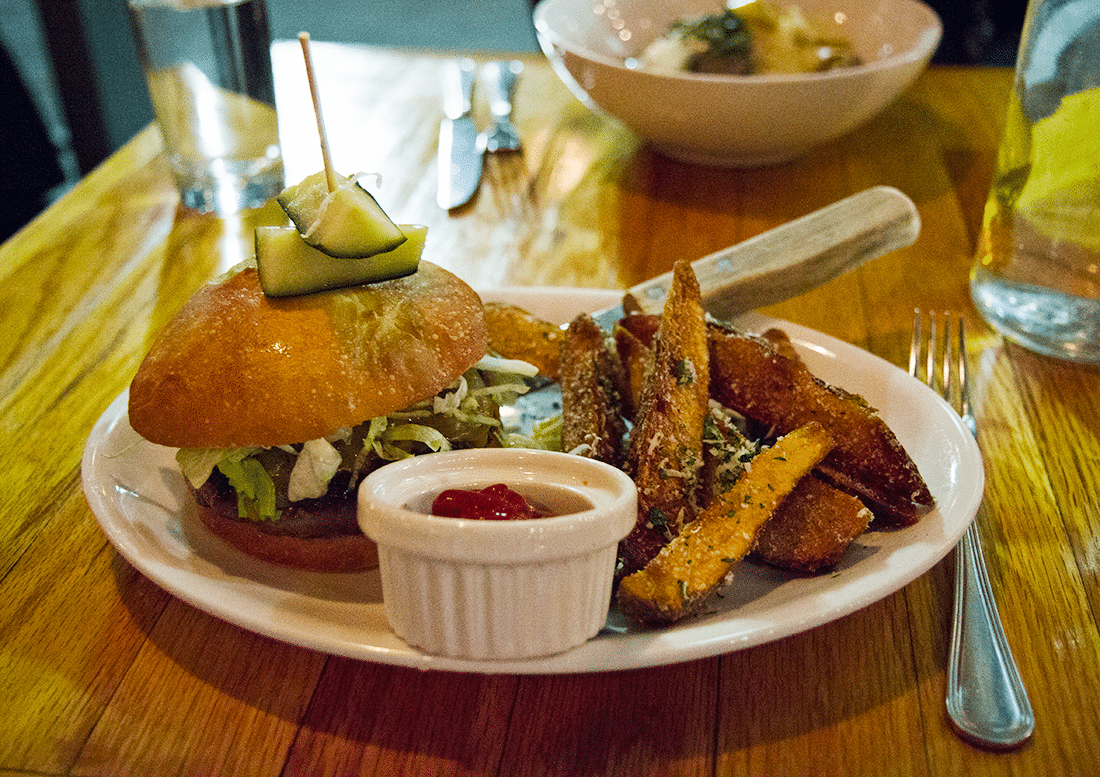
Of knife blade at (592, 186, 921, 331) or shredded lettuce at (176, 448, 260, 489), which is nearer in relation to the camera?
shredded lettuce at (176, 448, 260, 489)

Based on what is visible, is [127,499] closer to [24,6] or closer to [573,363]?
[573,363]

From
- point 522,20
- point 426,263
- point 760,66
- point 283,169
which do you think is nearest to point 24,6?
point 522,20

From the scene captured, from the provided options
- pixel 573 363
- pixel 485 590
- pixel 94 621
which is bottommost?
pixel 94 621

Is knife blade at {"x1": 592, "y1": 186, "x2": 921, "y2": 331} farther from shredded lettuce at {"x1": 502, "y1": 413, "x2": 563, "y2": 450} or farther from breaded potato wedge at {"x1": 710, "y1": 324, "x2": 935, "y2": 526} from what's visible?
breaded potato wedge at {"x1": 710, "y1": 324, "x2": 935, "y2": 526}

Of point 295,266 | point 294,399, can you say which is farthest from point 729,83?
point 294,399

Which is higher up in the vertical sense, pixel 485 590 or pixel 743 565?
pixel 485 590

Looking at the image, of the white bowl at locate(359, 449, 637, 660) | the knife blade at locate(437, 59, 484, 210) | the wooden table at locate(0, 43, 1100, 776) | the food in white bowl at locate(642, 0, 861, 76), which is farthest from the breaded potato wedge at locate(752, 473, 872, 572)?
the food in white bowl at locate(642, 0, 861, 76)

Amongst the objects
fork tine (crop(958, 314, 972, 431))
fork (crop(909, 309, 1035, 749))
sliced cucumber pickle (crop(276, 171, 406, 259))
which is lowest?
fork tine (crop(958, 314, 972, 431))
